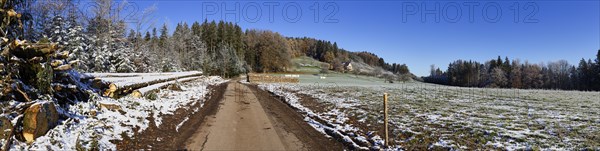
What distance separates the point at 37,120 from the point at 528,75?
10611 centimetres

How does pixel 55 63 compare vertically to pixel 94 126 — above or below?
above

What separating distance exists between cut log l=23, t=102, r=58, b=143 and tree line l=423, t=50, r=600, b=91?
85.6m

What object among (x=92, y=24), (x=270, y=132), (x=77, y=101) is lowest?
(x=270, y=132)

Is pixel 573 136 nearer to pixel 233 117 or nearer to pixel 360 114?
pixel 360 114

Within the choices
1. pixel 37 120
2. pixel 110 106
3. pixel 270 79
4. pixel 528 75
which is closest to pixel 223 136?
pixel 110 106

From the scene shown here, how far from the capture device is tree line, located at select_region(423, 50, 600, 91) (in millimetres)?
70213

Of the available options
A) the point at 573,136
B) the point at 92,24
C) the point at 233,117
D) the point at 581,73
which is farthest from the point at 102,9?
the point at 581,73

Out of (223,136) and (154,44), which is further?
(154,44)

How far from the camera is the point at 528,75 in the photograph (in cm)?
8800

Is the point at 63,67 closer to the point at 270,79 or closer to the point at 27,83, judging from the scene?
the point at 27,83

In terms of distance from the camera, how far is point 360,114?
12633 millimetres

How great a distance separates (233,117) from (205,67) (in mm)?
55734

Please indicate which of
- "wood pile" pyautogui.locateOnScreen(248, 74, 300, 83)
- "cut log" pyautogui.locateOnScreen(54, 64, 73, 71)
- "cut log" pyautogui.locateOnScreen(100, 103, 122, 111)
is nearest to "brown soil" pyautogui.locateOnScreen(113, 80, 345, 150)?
"cut log" pyautogui.locateOnScreen(100, 103, 122, 111)

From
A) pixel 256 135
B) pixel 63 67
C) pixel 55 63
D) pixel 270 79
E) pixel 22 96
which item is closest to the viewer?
pixel 22 96
